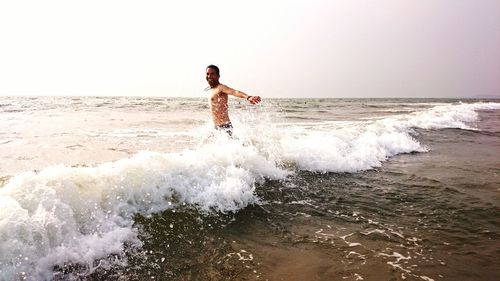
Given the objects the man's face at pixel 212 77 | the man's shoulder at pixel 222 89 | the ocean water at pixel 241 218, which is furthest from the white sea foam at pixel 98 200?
the man's face at pixel 212 77

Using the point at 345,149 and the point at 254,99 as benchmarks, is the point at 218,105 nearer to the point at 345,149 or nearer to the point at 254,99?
the point at 254,99

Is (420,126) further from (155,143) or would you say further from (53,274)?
(53,274)

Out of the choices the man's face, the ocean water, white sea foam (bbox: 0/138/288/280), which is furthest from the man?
white sea foam (bbox: 0/138/288/280)

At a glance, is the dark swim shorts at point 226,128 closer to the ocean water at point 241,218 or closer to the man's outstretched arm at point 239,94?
the ocean water at point 241,218

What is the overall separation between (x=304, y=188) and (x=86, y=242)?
4080 millimetres

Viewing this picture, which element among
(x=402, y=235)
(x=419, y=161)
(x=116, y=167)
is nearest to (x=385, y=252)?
(x=402, y=235)

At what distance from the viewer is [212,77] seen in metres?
7.28

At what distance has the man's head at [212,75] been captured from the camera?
719cm

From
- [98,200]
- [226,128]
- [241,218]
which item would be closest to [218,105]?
[226,128]

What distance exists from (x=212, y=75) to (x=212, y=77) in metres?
0.04

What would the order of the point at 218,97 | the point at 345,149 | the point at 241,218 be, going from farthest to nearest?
the point at 345,149 < the point at 218,97 < the point at 241,218

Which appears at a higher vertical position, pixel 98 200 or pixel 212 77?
pixel 212 77

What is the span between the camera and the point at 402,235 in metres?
4.56

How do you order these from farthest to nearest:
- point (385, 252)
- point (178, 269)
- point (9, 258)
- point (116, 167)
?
point (116, 167), point (385, 252), point (178, 269), point (9, 258)
